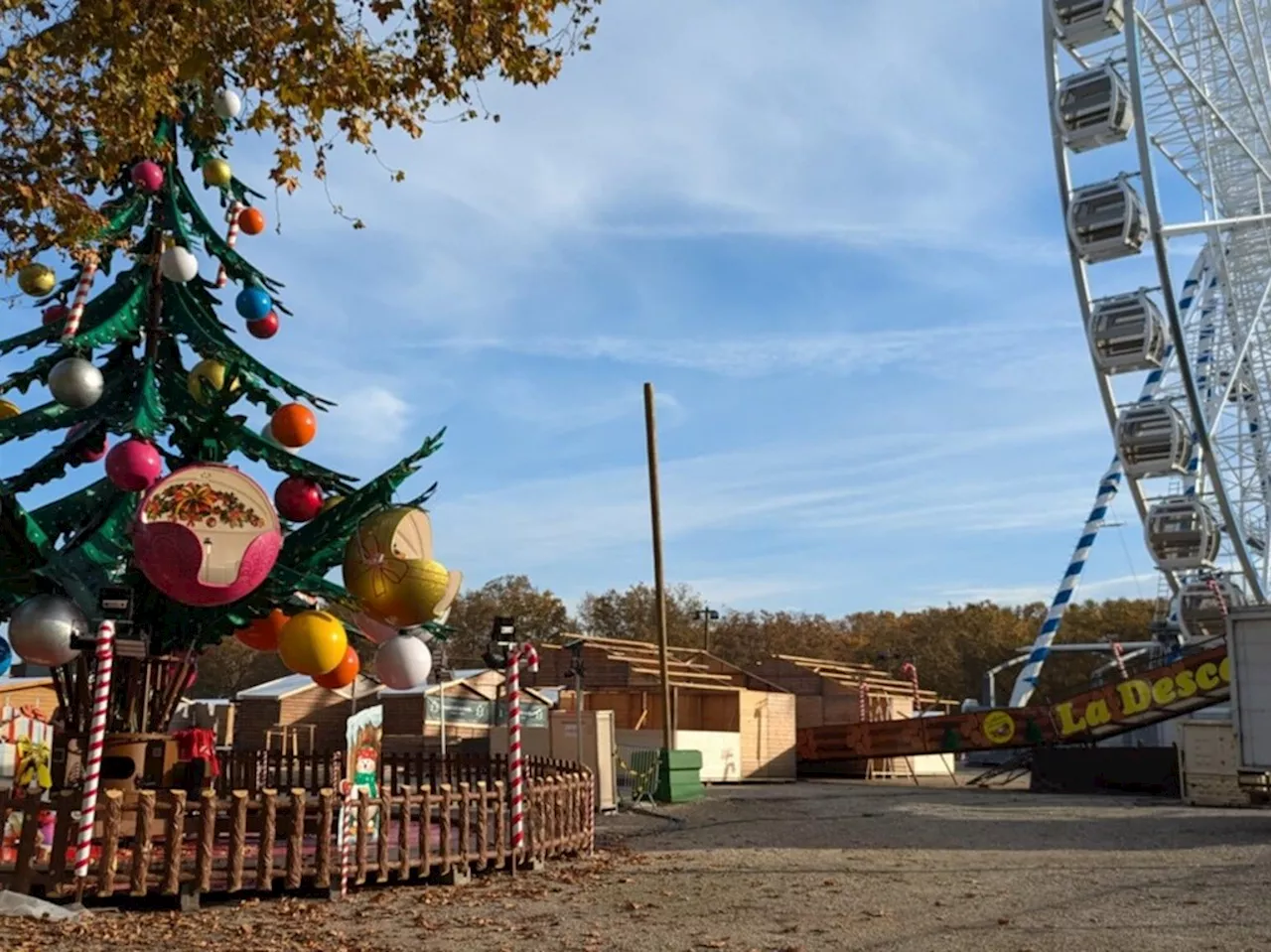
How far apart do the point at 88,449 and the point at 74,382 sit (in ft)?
4.76

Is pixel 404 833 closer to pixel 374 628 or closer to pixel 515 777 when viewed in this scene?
pixel 515 777

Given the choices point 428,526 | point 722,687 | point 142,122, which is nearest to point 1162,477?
point 722,687

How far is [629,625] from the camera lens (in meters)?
73.2

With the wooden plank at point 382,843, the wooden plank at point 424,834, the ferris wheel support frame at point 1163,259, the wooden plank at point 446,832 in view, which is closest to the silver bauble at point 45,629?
the wooden plank at point 382,843

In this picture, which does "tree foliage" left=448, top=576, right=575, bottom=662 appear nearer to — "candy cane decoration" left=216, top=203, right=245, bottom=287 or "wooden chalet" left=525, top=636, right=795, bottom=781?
"wooden chalet" left=525, top=636, right=795, bottom=781

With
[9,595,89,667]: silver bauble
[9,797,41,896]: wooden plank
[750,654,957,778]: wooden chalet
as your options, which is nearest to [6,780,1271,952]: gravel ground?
[9,797,41,896]: wooden plank

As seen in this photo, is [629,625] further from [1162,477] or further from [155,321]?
[155,321]

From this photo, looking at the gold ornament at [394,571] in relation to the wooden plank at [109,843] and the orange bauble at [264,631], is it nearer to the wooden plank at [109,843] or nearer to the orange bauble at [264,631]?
the orange bauble at [264,631]

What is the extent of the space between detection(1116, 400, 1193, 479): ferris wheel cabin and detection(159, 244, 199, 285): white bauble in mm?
18129

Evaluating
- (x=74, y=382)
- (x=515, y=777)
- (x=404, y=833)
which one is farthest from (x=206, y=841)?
(x=74, y=382)

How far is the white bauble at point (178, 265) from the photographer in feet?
40.3

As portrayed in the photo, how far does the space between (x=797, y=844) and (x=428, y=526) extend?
6109mm

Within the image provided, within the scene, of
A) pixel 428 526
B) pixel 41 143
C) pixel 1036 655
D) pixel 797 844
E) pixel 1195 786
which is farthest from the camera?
pixel 1036 655

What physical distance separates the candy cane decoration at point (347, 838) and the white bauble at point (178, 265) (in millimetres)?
5324
